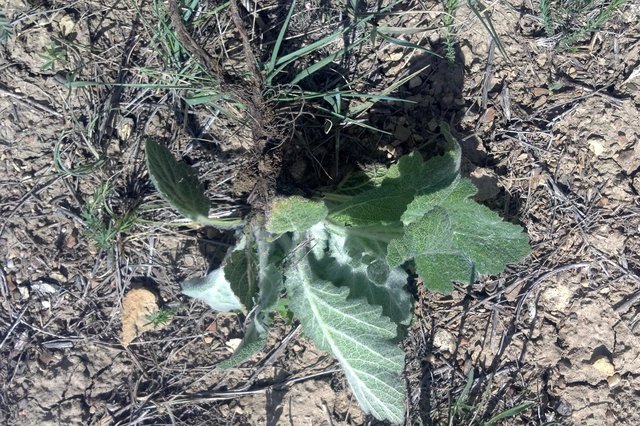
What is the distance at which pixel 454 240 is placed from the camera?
2848mm

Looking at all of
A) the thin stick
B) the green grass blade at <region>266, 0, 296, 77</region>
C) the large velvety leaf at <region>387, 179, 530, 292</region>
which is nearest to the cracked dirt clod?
the thin stick

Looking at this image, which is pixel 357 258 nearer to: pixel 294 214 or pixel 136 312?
pixel 294 214

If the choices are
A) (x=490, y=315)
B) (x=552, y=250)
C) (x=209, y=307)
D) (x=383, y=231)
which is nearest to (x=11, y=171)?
(x=209, y=307)

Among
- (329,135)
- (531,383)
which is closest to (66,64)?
(329,135)

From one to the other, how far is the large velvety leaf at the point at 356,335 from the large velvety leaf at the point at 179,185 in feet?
1.65

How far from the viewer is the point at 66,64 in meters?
3.21

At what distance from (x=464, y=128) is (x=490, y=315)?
0.99 meters

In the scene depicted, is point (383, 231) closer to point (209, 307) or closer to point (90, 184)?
point (209, 307)

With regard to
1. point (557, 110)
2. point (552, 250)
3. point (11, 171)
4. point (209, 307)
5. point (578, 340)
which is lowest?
point (578, 340)

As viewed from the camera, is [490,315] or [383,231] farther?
[490,315]

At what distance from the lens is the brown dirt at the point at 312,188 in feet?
10.5

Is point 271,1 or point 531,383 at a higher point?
point 271,1

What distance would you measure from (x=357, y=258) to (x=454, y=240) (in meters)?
0.45

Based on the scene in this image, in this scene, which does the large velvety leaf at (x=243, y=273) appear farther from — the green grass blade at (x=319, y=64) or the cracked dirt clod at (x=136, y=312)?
the green grass blade at (x=319, y=64)
